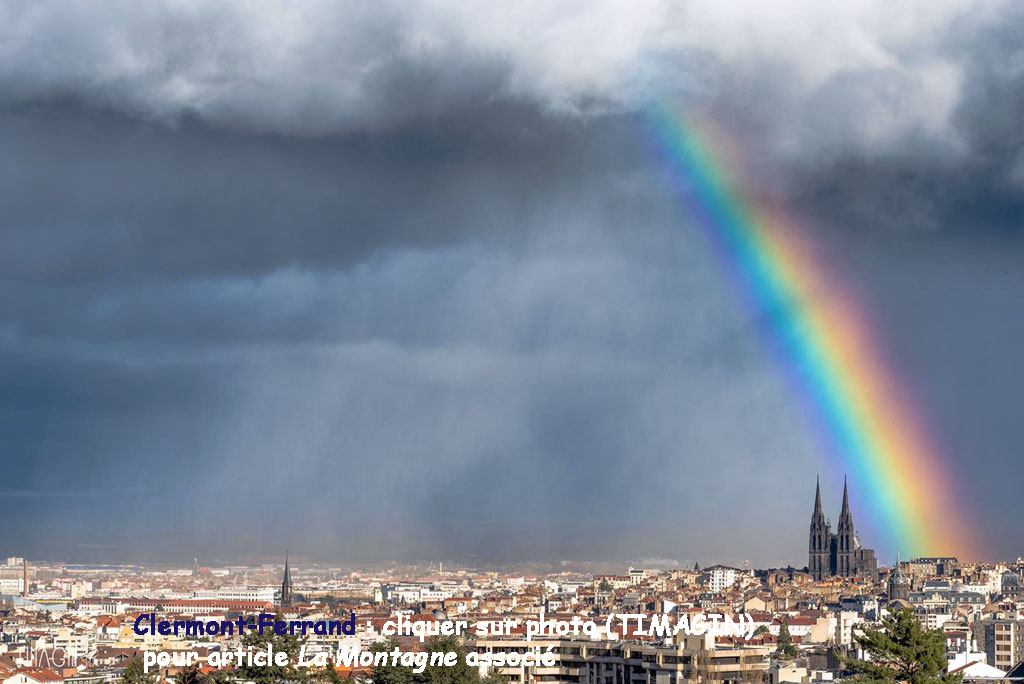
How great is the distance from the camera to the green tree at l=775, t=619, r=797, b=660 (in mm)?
136188

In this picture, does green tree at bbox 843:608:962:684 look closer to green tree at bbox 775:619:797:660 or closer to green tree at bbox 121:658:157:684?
green tree at bbox 121:658:157:684

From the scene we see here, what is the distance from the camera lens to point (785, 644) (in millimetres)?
150625

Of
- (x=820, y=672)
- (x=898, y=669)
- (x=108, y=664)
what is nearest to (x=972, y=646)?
(x=820, y=672)

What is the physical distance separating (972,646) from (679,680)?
253 feet

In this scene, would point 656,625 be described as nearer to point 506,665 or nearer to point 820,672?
point 506,665

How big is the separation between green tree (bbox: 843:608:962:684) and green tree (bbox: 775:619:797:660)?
2948 inches

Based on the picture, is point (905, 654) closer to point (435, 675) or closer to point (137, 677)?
point (435, 675)

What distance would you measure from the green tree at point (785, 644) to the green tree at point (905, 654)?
74883 mm

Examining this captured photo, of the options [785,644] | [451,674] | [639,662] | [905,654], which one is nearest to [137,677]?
[451,674]

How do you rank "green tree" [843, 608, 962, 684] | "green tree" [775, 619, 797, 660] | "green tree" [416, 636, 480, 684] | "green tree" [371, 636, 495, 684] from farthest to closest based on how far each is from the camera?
"green tree" [775, 619, 797, 660] < "green tree" [371, 636, 495, 684] < "green tree" [416, 636, 480, 684] < "green tree" [843, 608, 962, 684]

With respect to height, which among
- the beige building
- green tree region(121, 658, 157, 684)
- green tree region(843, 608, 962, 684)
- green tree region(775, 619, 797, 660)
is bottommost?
green tree region(843, 608, 962, 684)

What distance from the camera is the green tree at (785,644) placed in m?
136

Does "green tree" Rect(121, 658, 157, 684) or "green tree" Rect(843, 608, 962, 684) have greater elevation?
"green tree" Rect(121, 658, 157, 684)

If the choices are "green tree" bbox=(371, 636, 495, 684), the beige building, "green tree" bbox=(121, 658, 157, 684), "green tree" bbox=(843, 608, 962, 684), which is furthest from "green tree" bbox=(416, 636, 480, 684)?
"green tree" bbox=(843, 608, 962, 684)
